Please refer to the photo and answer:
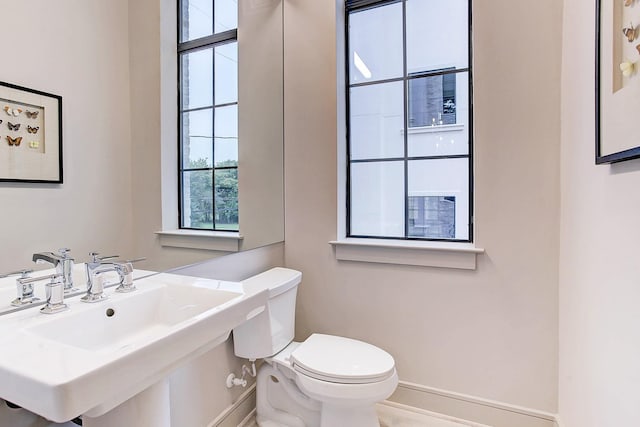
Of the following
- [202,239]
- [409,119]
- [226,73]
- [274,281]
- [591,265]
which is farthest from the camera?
[409,119]

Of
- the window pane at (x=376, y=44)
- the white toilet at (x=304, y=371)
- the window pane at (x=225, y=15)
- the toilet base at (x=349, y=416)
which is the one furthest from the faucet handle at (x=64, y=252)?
the window pane at (x=376, y=44)

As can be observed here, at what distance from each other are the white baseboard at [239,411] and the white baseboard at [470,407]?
0.73 meters

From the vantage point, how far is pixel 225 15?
5.57 ft

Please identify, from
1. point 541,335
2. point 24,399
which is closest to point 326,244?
point 541,335

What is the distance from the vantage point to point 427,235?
1.77 metres

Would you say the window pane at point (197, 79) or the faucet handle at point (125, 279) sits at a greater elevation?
the window pane at point (197, 79)

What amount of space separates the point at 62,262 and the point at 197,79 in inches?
39.2

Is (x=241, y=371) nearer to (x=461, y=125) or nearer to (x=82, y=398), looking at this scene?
(x=82, y=398)

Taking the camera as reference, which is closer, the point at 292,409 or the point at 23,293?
the point at 23,293

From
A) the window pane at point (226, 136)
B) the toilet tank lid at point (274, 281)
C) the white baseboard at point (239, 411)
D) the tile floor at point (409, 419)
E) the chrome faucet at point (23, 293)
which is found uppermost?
the window pane at point (226, 136)

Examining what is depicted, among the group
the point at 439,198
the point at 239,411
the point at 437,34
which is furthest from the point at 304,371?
the point at 437,34

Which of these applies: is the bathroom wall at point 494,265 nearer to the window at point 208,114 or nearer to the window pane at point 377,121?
the window pane at point 377,121

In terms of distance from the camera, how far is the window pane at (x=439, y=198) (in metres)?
1.70

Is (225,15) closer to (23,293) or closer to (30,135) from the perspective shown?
(30,135)
